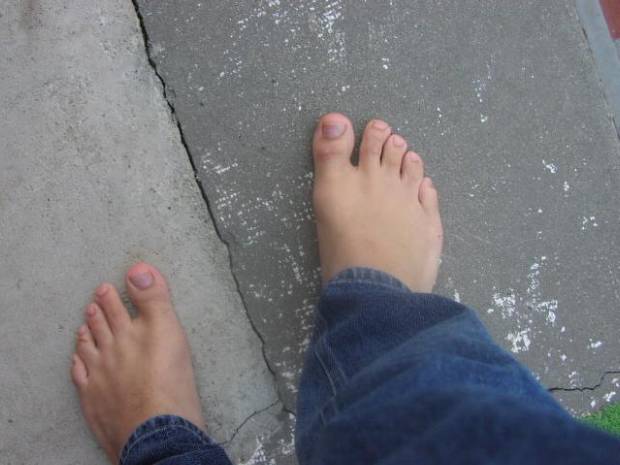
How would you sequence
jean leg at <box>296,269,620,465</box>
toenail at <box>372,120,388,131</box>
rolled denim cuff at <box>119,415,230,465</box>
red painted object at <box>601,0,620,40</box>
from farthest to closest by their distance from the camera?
red painted object at <box>601,0,620,40</box>, toenail at <box>372,120,388,131</box>, rolled denim cuff at <box>119,415,230,465</box>, jean leg at <box>296,269,620,465</box>

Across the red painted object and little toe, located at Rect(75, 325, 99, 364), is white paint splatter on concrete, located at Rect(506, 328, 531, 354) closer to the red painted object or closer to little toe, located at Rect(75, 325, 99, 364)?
the red painted object

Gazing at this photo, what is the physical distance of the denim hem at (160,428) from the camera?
3.76 feet

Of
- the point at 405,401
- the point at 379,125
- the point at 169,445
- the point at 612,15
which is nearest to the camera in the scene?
the point at 405,401

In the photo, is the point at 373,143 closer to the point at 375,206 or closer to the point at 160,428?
the point at 375,206

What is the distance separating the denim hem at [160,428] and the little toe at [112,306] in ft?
0.69

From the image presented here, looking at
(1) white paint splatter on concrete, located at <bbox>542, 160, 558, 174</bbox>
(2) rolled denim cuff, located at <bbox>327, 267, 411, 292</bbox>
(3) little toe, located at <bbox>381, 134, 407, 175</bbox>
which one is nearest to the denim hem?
(2) rolled denim cuff, located at <bbox>327, 267, 411, 292</bbox>

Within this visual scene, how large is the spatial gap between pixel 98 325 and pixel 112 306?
0.05 metres

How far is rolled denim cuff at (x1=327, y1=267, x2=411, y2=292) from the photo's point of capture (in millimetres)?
1139

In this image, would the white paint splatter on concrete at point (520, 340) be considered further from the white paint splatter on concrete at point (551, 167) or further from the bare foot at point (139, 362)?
the bare foot at point (139, 362)

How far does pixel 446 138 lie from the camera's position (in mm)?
1277

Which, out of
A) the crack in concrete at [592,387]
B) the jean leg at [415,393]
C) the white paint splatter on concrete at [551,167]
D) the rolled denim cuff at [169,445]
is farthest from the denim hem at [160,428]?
the white paint splatter on concrete at [551,167]

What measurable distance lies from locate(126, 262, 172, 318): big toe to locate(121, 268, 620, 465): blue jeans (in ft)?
0.75

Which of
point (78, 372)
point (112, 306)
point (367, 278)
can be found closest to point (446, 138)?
point (367, 278)

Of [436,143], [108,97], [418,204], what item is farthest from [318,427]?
[108,97]
